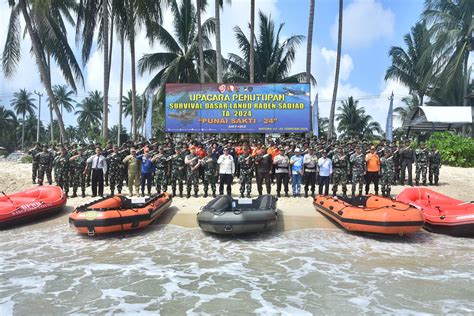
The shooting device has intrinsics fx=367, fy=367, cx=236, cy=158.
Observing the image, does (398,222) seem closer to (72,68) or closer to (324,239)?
(324,239)

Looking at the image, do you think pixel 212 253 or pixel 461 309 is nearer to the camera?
pixel 461 309

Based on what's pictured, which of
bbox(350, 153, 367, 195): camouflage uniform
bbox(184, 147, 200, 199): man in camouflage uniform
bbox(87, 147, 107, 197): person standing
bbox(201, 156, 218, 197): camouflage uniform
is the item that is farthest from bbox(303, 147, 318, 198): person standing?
bbox(87, 147, 107, 197): person standing

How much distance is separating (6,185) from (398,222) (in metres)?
13.6

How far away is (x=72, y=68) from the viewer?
1842 centimetres

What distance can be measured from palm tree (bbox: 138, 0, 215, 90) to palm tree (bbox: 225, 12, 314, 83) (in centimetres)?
187

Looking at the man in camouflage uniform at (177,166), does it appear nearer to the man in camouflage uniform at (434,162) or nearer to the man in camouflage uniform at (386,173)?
the man in camouflage uniform at (386,173)

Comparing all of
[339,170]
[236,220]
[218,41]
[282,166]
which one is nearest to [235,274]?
[236,220]

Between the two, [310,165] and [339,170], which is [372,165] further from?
[310,165]

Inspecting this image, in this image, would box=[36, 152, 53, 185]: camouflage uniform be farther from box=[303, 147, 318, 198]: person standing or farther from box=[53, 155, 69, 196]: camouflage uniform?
box=[303, 147, 318, 198]: person standing

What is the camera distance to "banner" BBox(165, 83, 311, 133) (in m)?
15.5

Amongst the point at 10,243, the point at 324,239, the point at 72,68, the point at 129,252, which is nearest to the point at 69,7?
the point at 72,68

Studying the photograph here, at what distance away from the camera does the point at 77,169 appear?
11664mm

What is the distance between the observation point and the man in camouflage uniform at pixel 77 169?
1161 centimetres

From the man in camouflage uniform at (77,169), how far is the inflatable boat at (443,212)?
937 centimetres
